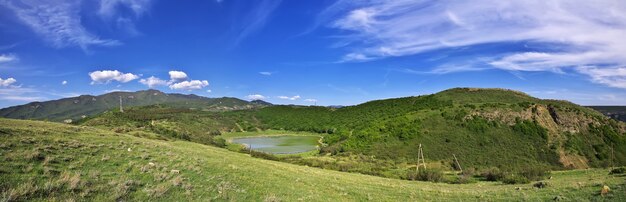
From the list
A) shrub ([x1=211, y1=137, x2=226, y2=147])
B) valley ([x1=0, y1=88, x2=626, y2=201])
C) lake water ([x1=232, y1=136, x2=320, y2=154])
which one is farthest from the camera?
lake water ([x1=232, y1=136, x2=320, y2=154])

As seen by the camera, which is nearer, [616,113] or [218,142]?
[218,142]

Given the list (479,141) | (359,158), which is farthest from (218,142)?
(479,141)

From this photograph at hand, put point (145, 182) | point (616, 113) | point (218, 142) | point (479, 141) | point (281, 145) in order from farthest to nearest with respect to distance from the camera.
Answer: point (616, 113) → point (281, 145) → point (218, 142) → point (479, 141) → point (145, 182)

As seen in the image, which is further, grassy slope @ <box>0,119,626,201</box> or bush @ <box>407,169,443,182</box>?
bush @ <box>407,169,443,182</box>

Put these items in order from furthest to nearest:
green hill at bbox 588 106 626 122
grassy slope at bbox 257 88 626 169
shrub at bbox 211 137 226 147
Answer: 1. green hill at bbox 588 106 626 122
2. shrub at bbox 211 137 226 147
3. grassy slope at bbox 257 88 626 169

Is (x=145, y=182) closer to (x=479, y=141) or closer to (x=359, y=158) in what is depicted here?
(x=359, y=158)

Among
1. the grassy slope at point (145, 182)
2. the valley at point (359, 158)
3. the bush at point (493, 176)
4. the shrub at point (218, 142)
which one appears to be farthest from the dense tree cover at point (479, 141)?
the grassy slope at point (145, 182)

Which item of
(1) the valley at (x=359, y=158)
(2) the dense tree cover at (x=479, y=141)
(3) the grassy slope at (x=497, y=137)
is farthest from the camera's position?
(3) the grassy slope at (x=497, y=137)

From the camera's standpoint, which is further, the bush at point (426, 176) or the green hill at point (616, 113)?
the green hill at point (616, 113)

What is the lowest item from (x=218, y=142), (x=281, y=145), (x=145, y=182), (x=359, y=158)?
(x=359, y=158)

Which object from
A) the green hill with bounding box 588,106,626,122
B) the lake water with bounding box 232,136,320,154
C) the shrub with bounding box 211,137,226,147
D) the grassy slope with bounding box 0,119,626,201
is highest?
the green hill with bounding box 588,106,626,122

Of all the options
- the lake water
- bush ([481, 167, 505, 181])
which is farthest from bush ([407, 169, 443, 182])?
the lake water

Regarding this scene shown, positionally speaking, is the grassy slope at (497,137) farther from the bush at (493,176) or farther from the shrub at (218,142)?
the shrub at (218,142)

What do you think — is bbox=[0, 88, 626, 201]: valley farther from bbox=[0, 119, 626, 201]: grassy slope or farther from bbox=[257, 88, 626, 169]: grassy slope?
bbox=[257, 88, 626, 169]: grassy slope
